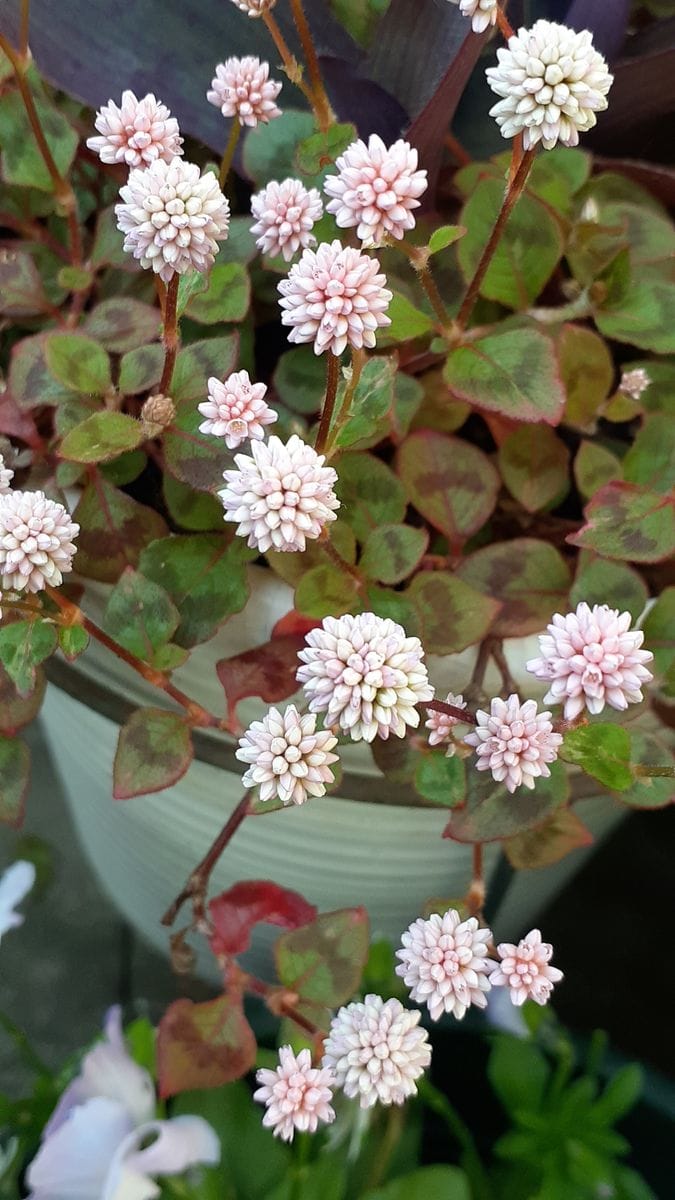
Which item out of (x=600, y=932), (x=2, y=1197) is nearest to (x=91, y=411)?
(x=2, y=1197)

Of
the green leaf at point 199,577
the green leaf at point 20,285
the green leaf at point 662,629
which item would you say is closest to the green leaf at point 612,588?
the green leaf at point 662,629

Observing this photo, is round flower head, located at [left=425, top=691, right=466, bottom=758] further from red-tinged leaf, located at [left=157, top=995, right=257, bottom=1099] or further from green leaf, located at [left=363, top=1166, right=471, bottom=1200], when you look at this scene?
green leaf, located at [left=363, top=1166, right=471, bottom=1200]

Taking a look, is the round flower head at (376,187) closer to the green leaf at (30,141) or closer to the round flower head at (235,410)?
the round flower head at (235,410)

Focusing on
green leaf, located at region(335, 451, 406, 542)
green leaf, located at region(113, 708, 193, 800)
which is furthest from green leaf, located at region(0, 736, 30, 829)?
green leaf, located at region(335, 451, 406, 542)

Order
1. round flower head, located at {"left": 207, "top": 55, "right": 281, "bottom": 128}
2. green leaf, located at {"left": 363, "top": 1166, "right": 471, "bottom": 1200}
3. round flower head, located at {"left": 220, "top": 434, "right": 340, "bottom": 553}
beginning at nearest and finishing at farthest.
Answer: round flower head, located at {"left": 220, "top": 434, "right": 340, "bottom": 553}, round flower head, located at {"left": 207, "top": 55, "right": 281, "bottom": 128}, green leaf, located at {"left": 363, "top": 1166, "right": 471, "bottom": 1200}

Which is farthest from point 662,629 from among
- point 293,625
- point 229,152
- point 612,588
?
point 229,152

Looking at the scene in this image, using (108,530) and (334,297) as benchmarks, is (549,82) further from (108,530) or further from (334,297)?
(108,530)
